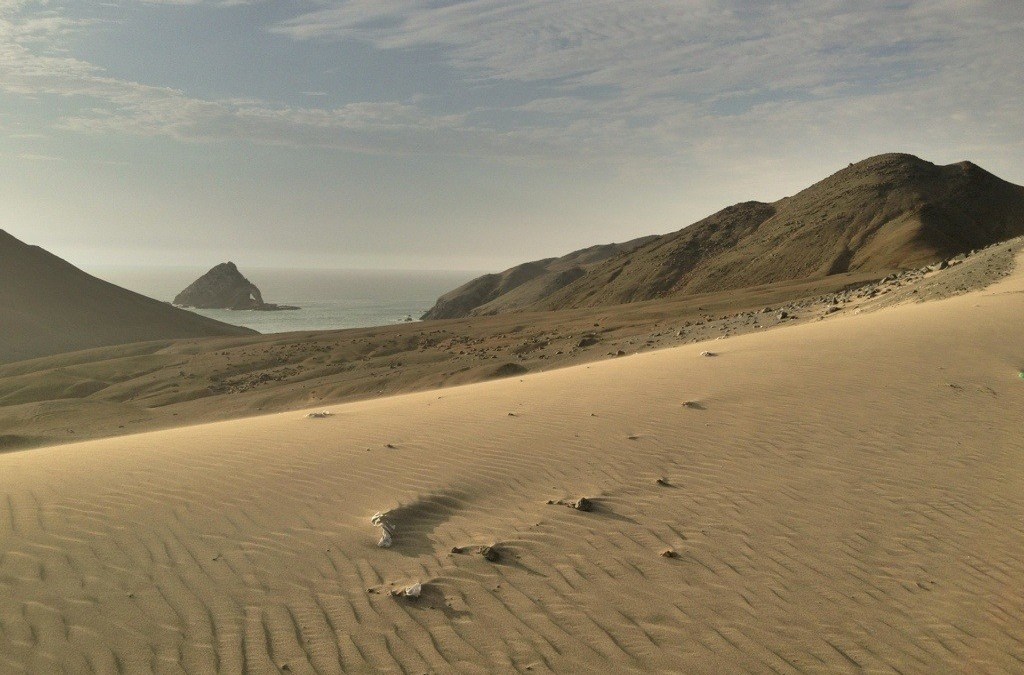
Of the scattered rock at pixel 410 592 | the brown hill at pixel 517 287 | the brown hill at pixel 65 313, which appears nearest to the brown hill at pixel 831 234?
the brown hill at pixel 517 287

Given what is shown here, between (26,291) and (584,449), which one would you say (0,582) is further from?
(26,291)

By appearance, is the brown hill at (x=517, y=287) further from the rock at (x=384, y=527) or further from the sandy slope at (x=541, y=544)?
the rock at (x=384, y=527)

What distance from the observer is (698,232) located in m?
57.7

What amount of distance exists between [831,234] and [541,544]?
151 feet

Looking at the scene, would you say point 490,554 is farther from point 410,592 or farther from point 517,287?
point 517,287

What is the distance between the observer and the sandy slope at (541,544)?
4074 mm

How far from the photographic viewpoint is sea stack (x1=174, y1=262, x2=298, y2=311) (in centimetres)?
10725

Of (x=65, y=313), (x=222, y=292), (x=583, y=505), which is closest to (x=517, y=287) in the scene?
(x=65, y=313)

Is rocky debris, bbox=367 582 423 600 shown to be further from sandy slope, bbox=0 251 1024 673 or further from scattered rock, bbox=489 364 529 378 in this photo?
scattered rock, bbox=489 364 529 378

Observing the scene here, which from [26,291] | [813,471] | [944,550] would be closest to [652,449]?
[813,471]

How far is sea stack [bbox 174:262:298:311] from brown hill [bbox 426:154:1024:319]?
66537mm

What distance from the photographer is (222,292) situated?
109 m

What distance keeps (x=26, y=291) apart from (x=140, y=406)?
137ft

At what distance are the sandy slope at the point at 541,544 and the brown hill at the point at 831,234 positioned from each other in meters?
33.3
